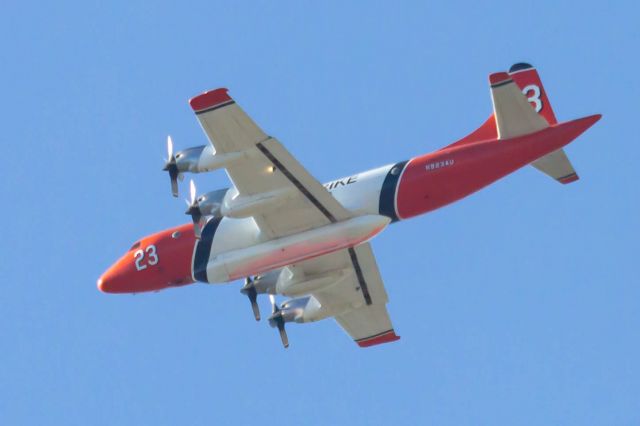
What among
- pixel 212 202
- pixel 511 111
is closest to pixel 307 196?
pixel 212 202

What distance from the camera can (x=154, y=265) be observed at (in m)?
48.6

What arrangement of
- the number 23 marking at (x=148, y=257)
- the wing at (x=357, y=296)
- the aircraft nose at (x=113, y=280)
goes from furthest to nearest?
the aircraft nose at (x=113, y=280), the number 23 marking at (x=148, y=257), the wing at (x=357, y=296)

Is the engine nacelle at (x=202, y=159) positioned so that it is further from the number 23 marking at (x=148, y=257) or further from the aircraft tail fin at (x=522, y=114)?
the aircraft tail fin at (x=522, y=114)

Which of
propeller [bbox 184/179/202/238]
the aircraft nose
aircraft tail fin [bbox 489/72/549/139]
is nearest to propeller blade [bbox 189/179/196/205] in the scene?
propeller [bbox 184/179/202/238]

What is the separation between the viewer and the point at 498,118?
43.4m

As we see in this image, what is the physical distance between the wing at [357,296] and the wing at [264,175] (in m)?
2.88

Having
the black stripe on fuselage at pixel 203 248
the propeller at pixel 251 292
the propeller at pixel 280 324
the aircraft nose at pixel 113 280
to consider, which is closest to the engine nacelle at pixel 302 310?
the propeller at pixel 280 324

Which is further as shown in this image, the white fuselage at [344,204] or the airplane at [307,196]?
the white fuselage at [344,204]

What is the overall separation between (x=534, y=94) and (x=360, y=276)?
8686 millimetres

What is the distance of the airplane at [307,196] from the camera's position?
42531 mm

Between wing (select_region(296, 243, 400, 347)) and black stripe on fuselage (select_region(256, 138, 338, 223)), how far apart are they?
9.86 ft

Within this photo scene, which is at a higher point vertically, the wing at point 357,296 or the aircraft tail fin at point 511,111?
the aircraft tail fin at point 511,111

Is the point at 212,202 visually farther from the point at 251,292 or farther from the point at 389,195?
the point at 389,195

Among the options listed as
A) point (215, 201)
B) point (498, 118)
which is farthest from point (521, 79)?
point (215, 201)
